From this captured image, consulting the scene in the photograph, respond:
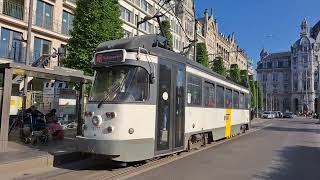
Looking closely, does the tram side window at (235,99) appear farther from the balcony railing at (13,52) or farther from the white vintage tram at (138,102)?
the balcony railing at (13,52)

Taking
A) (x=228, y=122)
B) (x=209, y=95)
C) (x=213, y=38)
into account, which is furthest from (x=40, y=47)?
(x=213, y=38)

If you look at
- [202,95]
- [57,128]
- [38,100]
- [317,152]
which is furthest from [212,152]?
[38,100]

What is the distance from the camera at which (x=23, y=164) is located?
10.3 meters

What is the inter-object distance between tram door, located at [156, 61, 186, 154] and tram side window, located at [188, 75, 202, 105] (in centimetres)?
70

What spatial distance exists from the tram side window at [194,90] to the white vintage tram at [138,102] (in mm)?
97

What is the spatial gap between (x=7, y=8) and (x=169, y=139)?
970 inches

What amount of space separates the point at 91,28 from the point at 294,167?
15.9m

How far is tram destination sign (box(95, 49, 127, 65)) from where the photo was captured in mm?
10875

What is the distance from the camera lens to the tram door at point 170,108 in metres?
11.5

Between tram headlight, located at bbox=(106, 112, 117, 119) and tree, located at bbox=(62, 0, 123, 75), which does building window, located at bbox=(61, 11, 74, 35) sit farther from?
tram headlight, located at bbox=(106, 112, 117, 119)

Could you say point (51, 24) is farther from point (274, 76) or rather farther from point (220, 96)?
point (274, 76)

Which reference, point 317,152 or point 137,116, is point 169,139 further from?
point 317,152

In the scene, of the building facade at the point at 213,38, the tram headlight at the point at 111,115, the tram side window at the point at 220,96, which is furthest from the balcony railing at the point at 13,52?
the building facade at the point at 213,38

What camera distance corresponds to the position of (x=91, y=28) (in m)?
24.0
